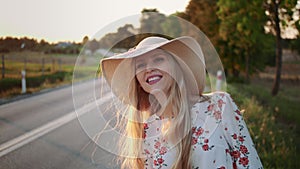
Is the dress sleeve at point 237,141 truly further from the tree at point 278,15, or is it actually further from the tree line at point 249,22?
the tree at point 278,15

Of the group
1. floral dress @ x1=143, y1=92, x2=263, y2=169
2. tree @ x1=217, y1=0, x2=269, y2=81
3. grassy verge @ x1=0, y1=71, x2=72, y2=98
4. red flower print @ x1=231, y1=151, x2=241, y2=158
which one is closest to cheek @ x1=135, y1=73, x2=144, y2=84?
floral dress @ x1=143, y1=92, x2=263, y2=169

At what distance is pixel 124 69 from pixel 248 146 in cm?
83

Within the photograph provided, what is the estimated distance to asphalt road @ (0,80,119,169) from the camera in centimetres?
226

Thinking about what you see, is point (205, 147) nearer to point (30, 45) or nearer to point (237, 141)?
point (237, 141)

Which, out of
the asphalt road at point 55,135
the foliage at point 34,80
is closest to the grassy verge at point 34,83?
the foliage at point 34,80

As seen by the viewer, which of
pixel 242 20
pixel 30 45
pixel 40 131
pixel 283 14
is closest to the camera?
pixel 30 45

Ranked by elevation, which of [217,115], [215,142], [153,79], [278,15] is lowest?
[215,142]

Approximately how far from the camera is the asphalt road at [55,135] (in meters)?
2.26

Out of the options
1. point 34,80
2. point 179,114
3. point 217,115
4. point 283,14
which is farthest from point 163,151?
point 283,14

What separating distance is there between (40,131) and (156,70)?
60.1 inches

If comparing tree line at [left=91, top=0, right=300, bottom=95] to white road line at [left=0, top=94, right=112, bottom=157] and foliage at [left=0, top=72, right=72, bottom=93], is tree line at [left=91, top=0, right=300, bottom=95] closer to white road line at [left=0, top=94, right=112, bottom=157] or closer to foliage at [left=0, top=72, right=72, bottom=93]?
foliage at [left=0, top=72, right=72, bottom=93]

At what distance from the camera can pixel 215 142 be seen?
2.24 meters

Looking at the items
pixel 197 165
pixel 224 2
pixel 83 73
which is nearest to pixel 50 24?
pixel 83 73

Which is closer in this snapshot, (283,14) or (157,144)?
(157,144)
